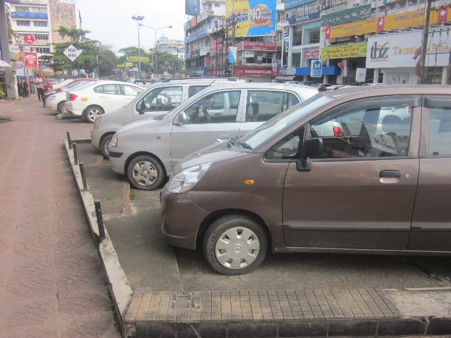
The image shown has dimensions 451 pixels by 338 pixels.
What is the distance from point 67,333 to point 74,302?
43 cm

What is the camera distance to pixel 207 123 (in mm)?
6309

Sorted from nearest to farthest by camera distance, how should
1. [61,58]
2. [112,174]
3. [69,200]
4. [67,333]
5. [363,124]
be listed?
1. [67,333]
2. [363,124]
3. [69,200]
4. [112,174]
5. [61,58]

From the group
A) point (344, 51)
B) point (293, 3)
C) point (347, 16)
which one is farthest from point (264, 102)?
point (293, 3)

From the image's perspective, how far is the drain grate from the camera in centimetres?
312

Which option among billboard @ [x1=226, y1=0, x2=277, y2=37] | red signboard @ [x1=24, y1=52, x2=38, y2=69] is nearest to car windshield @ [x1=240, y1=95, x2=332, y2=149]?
red signboard @ [x1=24, y1=52, x2=38, y2=69]

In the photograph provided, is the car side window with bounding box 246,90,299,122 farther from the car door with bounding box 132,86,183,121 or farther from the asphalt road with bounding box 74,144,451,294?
the asphalt road with bounding box 74,144,451,294

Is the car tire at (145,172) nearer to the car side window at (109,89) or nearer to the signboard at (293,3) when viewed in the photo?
the car side window at (109,89)

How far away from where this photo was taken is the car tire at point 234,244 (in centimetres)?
364

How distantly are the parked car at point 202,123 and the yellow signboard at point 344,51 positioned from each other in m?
34.4

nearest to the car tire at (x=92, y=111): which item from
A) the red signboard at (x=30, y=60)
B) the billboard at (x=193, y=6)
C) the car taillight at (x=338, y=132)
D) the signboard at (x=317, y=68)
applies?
the car taillight at (x=338, y=132)

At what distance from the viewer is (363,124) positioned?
12.0 feet

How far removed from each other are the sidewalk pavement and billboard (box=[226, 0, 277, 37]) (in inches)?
2346

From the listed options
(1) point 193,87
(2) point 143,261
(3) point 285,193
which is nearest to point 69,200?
(2) point 143,261

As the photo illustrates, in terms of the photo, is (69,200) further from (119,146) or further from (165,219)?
(165,219)
